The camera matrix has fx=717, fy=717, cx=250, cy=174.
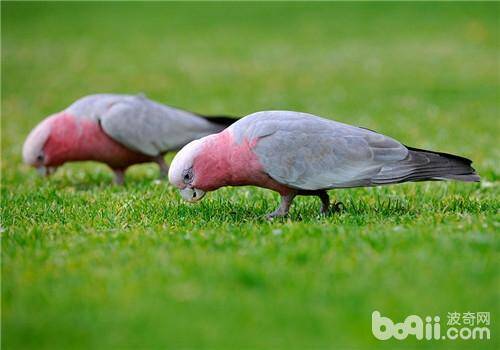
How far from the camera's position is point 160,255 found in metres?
4.61

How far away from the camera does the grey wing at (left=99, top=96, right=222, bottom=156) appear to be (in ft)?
26.2

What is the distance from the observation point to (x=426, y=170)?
18.5 feet

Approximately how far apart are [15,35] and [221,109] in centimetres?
1356

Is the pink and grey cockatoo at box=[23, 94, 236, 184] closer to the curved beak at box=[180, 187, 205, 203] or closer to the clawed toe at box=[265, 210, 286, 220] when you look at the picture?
the curved beak at box=[180, 187, 205, 203]

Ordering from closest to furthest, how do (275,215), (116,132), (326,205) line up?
(275,215), (326,205), (116,132)

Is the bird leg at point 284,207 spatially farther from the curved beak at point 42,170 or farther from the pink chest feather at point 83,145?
the curved beak at point 42,170

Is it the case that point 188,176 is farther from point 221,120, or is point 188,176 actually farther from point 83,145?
point 83,145

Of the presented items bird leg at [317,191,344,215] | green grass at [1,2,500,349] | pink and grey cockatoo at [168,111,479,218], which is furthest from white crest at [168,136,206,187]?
bird leg at [317,191,344,215]

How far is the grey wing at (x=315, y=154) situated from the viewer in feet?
18.5

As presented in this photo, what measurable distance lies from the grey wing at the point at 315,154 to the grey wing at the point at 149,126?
8.32 ft

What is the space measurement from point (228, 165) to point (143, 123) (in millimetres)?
2574

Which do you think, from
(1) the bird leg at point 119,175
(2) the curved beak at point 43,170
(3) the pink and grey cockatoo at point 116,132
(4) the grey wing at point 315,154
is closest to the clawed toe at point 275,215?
(4) the grey wing at point 315,154

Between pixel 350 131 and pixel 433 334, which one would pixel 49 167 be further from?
pixel 433 334

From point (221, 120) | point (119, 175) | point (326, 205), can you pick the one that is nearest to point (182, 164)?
point (326, 205)
